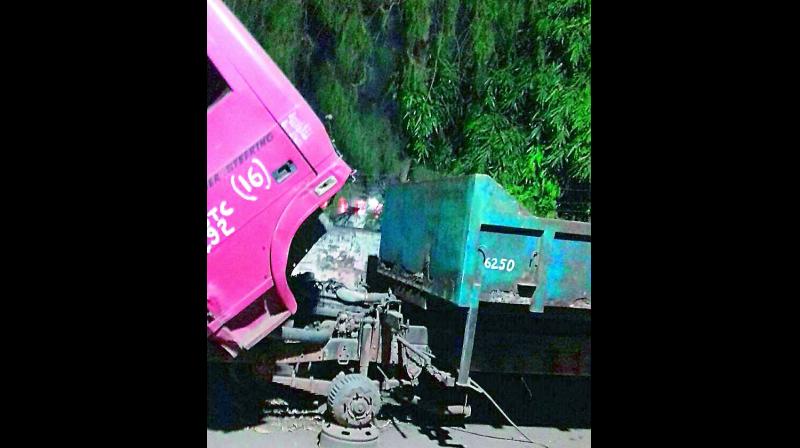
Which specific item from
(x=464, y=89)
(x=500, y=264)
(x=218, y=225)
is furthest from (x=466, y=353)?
(x=464, y=89)

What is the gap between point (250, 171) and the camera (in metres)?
3.07

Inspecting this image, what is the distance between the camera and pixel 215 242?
2996 mm

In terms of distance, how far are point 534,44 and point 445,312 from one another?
2415 mm

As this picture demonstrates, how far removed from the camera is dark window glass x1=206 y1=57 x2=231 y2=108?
120 inches

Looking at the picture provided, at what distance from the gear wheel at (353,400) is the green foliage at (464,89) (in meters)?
1.90

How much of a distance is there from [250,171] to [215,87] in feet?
1.53

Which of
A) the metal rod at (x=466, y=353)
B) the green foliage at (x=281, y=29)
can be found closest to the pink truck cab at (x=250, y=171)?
the green foliage at (x=281, y=29)

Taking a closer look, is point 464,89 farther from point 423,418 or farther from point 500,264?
point 423,418

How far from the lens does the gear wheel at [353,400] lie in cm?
360

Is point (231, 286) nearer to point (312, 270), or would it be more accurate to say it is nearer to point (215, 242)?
point (215, 242)

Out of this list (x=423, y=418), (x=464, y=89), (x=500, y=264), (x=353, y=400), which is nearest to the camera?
(x=500, y=264)

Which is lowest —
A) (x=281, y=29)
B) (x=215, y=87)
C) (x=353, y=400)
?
(x=353, y=400)

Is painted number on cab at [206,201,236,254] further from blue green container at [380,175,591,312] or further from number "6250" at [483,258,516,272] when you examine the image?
number "6250" at [483,258,516,272]
